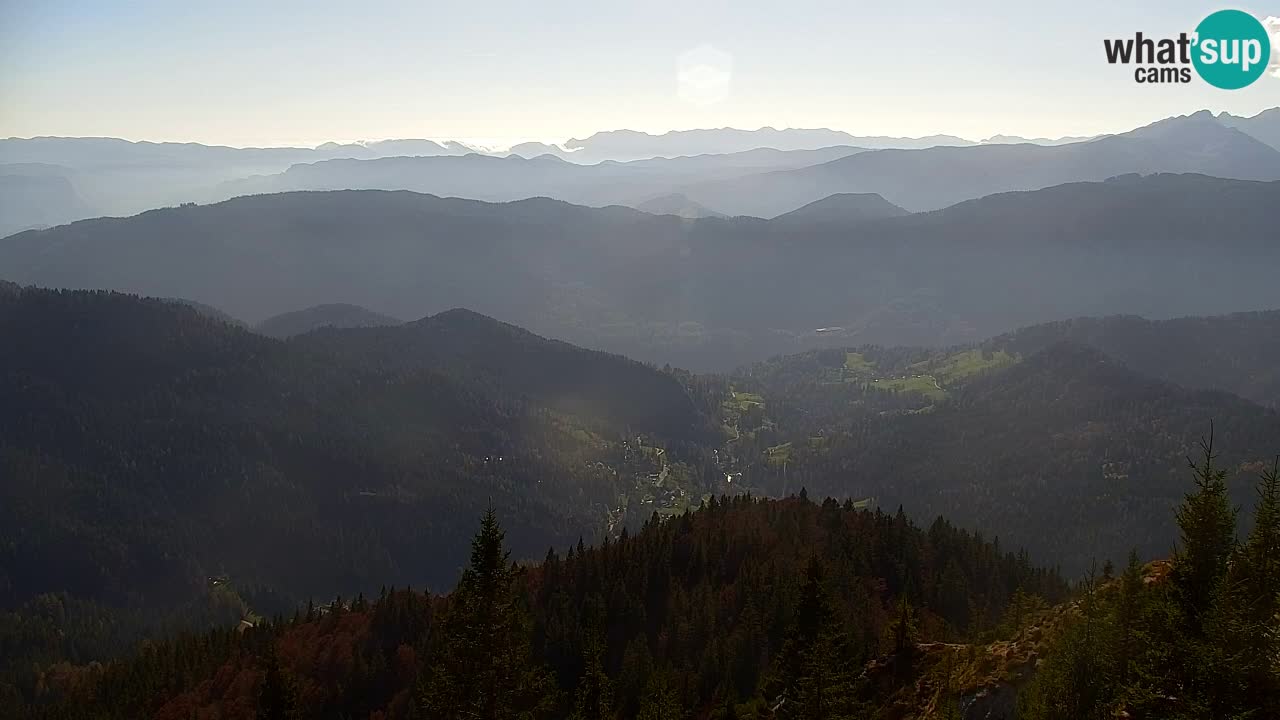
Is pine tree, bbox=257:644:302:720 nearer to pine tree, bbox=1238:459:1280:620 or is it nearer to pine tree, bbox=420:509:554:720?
pine tree, bbox=420:509:554:720

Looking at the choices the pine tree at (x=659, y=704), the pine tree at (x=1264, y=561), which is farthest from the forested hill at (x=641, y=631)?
the pine tree at (x=1264, y=561)

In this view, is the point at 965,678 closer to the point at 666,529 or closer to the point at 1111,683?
the point at 1111,683

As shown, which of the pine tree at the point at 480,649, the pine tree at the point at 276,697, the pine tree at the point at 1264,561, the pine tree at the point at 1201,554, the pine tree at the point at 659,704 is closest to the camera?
the pine tree at the point at 1264,561

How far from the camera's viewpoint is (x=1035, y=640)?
42906 mm

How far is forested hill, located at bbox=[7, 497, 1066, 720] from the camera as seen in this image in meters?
40.7

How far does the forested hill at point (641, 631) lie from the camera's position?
133ft

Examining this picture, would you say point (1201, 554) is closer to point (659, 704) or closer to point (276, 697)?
point (659, 704)

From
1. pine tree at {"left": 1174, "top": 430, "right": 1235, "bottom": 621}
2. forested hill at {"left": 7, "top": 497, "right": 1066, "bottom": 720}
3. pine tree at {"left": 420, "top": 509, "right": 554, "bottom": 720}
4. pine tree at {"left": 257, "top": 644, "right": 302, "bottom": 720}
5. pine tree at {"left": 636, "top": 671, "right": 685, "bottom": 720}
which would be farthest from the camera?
pine tree at {"left": 636, "top": 671, "right": 685, "bottom": 720}

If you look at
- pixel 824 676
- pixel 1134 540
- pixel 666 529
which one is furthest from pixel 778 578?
pixel 1134 540

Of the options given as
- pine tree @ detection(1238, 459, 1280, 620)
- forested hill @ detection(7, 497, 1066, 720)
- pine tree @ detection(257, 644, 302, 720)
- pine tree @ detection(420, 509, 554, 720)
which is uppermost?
pine tree @ detection(1238, 459, 1280, 620)


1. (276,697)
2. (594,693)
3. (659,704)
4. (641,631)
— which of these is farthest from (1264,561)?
(641,631)

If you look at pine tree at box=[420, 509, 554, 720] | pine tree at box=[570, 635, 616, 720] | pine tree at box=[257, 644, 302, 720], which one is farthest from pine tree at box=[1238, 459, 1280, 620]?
pine tree at box=[257, 644, 302, 720]

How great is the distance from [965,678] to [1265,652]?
57.7ft

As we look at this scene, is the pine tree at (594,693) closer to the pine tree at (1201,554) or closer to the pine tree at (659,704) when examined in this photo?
the pine tree at (659,704)
